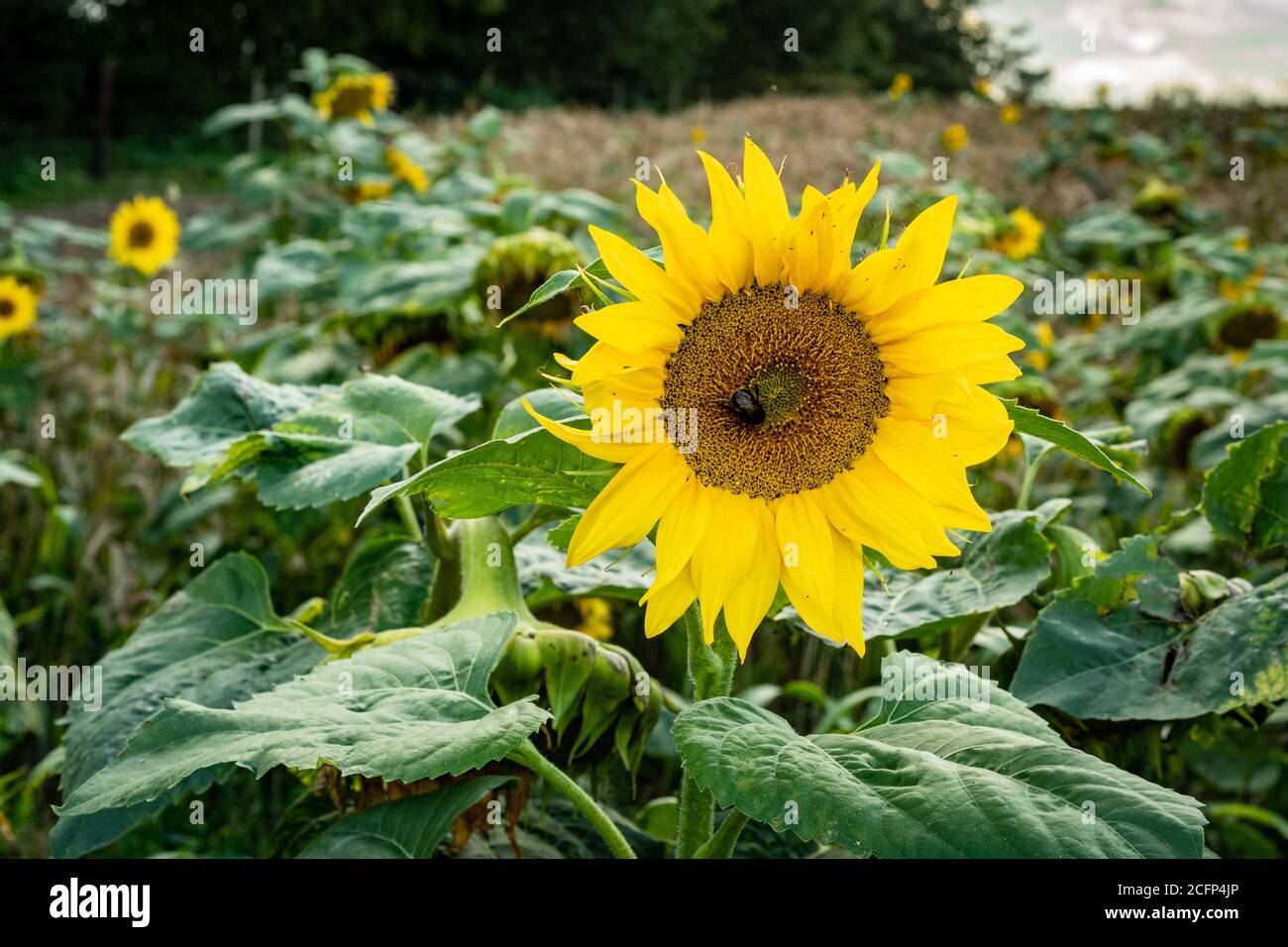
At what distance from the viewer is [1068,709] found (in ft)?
3.40

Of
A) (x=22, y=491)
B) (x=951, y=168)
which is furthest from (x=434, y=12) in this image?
(x=22, y=491)

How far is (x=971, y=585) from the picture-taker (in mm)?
1122

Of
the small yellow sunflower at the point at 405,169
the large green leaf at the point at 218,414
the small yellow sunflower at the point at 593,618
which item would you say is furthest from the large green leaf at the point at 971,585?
the small yellow sunflower at the point at 405,169

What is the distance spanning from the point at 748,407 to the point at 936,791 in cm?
30

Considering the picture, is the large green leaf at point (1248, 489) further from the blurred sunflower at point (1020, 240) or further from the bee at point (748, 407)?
the blurred sunflower at point (1020, 240)

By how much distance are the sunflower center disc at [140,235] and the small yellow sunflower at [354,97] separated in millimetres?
994

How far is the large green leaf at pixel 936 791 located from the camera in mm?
779

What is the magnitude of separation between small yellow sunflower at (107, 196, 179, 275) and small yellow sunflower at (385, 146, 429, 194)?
3.44ft

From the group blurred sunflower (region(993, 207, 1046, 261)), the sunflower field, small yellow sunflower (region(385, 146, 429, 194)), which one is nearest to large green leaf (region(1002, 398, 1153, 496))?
the sunflower field

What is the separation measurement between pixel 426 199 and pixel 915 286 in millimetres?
2386

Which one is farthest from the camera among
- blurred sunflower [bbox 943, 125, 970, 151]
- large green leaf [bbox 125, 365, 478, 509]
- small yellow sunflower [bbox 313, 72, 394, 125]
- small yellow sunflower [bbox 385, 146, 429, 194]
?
blurred sunflower [bbox 943, 125, 970, 151]

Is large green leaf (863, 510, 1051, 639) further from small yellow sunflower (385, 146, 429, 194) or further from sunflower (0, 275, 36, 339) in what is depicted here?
sunflower (0, 275, 36, 339)

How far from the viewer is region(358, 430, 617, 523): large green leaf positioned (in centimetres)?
90
